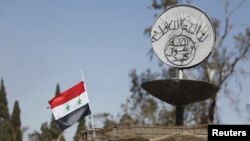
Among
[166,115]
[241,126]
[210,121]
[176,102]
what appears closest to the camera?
[241,126]

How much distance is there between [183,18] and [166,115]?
64.3ft

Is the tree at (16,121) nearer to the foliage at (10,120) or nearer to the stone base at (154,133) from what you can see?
the foliage at (10,120)

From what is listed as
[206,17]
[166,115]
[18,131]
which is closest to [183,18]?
[206,17]

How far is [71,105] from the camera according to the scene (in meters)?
14.3

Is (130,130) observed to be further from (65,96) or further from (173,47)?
(173,47)

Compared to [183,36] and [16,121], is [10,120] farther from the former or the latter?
[183,36]

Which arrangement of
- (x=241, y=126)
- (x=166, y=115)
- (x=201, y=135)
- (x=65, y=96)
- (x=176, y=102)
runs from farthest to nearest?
(x=166, y=115), (x=176, y=102), (x=65, y=96), (x=201, y=135), (x=241, y=126)

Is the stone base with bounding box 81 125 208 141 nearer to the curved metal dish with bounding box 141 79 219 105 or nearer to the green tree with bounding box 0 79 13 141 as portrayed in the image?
the curved metal dish with bounding box 141 79 219 105

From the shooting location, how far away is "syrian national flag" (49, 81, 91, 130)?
14.2 meters

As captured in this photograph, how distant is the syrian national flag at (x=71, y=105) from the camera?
14211 mm

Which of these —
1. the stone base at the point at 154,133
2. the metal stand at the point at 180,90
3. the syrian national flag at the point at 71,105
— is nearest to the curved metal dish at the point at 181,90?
the metal stand at the point at 180,90

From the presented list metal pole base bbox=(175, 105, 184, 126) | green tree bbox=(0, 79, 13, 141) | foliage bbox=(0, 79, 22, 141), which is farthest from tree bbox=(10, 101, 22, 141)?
metal pole base bbox=(175, 105, 184, 126)

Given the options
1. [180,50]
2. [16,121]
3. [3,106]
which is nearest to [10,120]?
[16,121]

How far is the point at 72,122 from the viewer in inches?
561
